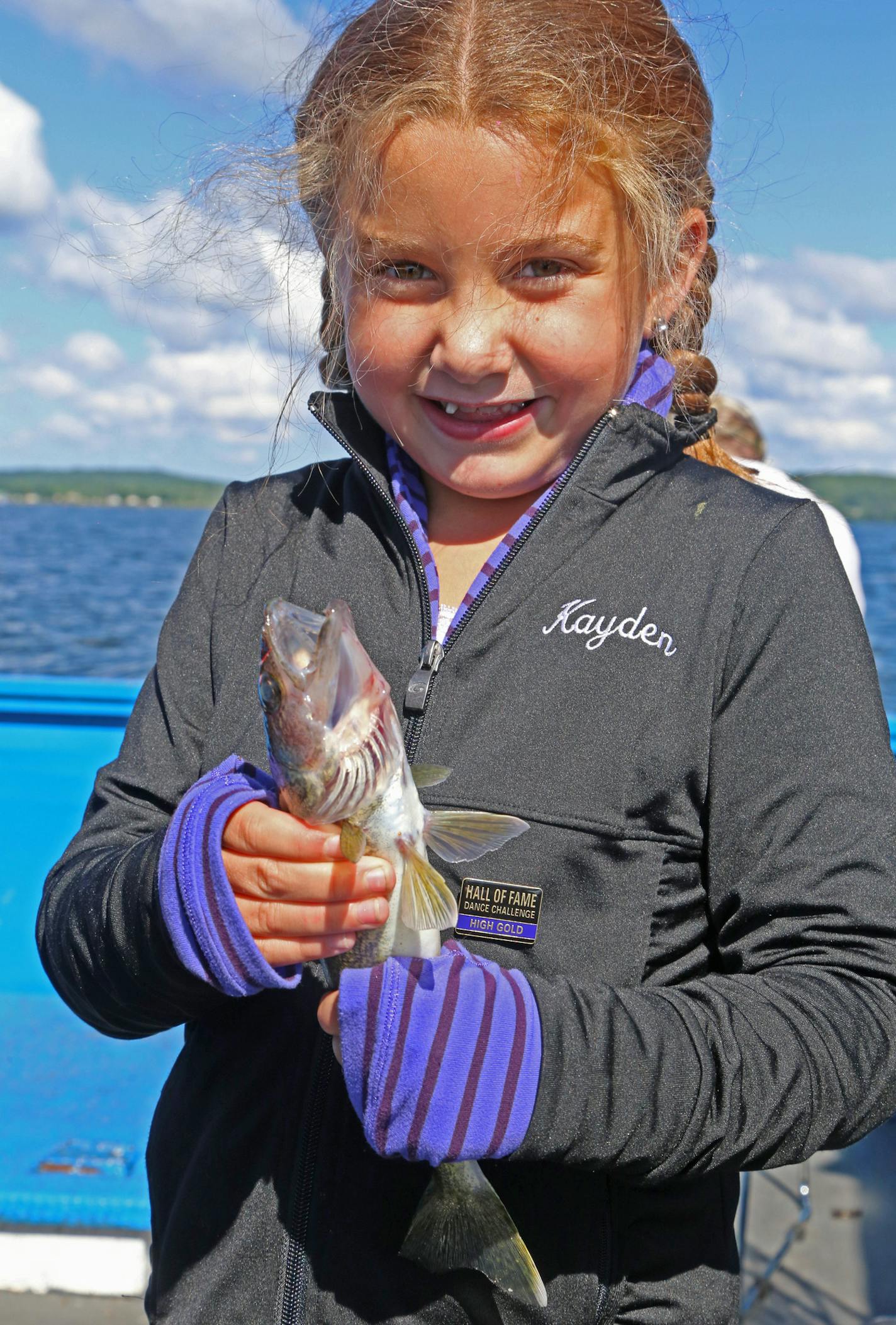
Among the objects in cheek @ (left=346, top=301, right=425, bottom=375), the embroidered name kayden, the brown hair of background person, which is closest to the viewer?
the embroidered name kayden

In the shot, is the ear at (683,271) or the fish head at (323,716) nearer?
the fish head at (323,716)

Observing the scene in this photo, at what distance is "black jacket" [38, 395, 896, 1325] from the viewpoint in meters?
1.48

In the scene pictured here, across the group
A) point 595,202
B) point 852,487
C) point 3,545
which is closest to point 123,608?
point 3,545

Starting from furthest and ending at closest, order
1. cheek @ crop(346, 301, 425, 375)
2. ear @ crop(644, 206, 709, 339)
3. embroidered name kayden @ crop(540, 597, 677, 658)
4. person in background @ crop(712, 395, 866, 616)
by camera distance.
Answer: person in background @ crop(712, 395, 866, 616)
ear @ crop(644, 206, 709, 339)
cheek @ crop(346, 301, 425, 375)
embroidered name kayden @ crop(540, 597, 677, 658)

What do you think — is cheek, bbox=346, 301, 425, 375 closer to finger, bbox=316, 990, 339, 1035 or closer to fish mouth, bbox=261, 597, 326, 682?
fish mouth, bbox=261, 597, 326, 682

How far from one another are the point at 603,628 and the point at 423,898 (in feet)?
1.83

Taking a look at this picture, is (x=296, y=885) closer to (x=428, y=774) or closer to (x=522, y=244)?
(x=428, y=774)

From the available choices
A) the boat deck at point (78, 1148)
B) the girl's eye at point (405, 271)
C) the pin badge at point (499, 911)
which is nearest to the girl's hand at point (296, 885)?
the pin badge at point (499, 911)

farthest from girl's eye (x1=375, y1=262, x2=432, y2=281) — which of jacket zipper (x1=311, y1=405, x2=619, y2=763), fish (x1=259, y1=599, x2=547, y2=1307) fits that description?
fish (x1=259, y1=599, x2=547, y2=1307)

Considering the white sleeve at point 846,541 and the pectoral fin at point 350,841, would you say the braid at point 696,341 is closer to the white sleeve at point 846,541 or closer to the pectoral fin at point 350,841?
the pectoral fin at point 350,841

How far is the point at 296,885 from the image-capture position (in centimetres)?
145

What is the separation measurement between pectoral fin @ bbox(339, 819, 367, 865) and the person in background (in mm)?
3051

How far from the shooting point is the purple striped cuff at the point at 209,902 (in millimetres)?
1483

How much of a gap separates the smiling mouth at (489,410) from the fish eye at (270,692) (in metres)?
0.71
